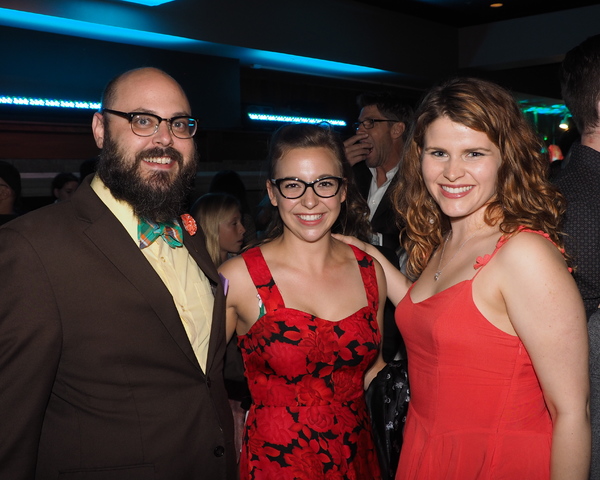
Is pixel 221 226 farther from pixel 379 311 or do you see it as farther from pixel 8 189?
pixel 379 311

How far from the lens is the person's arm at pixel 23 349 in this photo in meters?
1.32

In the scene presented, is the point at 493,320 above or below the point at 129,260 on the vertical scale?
below

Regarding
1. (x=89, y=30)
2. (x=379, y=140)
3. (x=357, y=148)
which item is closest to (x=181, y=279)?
(x=357, y=148)

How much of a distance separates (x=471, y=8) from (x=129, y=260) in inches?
287

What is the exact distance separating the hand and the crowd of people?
5.00ft

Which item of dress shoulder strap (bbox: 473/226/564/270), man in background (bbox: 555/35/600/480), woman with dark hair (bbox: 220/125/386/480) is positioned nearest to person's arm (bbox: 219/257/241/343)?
woman with dark hair (bbox: 220/125/386/480)

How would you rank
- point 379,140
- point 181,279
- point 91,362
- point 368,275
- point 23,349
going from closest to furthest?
point 23,349 → point 91,362 → point 181,279 → point 368,275 → point 379,140

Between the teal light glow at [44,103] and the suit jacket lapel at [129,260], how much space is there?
→ 4888 millimetres

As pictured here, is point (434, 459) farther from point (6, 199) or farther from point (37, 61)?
point (37, 61)

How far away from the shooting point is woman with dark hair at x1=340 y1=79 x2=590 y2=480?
A: 58.1 inches

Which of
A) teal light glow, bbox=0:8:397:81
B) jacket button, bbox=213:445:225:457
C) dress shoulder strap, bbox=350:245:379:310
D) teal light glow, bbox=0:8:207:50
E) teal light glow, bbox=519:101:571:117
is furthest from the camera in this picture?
teal light glow, bbox=519:101:571:117

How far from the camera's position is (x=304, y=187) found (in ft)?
6.92

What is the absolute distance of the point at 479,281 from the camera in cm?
159

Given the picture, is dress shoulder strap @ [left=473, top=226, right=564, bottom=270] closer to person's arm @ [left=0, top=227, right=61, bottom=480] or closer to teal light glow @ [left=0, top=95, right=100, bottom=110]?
person's arm @ [left=0, top=227, right=61, bottom=480]
